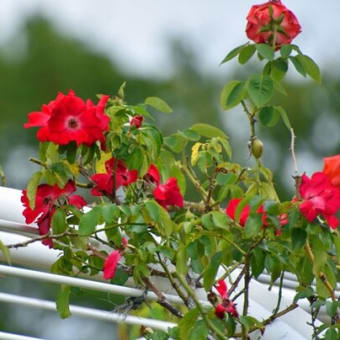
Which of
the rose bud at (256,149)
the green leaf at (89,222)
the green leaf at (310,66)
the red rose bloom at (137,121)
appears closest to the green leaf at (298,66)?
the green leaf at (310,66)

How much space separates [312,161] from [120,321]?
12.4 meters

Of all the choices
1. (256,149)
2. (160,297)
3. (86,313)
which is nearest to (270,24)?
(256,149)

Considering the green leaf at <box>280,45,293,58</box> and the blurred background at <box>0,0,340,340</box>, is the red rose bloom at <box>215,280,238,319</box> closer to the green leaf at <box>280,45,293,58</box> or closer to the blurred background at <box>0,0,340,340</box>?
the green leaf at <box>280,45,293,58</box>

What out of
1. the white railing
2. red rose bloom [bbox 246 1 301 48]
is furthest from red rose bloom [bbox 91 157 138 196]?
red rose bloom [bbox 246 1 301 48]

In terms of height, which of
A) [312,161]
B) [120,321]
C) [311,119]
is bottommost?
[120,321]

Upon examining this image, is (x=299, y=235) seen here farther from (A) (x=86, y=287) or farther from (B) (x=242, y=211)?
(A) (x=86, y=287)

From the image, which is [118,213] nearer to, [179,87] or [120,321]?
[120,321]

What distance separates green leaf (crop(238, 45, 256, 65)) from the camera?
160cm

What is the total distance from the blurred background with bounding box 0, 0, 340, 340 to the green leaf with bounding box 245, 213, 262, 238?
10056 millimetres

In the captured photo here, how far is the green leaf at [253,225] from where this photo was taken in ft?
4.70

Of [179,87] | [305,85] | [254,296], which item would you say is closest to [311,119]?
[305,85]

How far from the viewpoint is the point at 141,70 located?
16.6m

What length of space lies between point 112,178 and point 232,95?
0.19 meters

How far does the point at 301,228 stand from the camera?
142 cm
